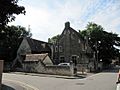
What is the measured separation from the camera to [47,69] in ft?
120

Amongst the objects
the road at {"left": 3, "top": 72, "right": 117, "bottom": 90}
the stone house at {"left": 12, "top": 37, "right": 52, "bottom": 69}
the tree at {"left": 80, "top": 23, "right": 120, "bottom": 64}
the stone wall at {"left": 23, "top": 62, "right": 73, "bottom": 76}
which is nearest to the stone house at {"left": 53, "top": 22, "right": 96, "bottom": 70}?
the stone house at {"left": 12, "top": 37, "right": 52, "bottom": 69}

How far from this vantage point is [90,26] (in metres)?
62.9

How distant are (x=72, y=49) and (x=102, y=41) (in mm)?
12042

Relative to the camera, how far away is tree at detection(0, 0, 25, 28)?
14.5 meters

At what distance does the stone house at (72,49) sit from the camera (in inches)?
1951

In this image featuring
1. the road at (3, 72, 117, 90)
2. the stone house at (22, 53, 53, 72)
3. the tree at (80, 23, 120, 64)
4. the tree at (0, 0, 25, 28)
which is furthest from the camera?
the tree at (80, 23, 120, 64)

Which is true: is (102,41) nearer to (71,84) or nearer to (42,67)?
(42,67)

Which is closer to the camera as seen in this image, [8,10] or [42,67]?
[8,10]

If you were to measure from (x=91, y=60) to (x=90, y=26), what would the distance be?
17117 millimetres

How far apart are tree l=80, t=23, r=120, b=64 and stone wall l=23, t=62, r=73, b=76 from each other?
2359 centimetres

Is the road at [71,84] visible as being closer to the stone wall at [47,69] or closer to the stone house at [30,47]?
the stone wall at [47,69]

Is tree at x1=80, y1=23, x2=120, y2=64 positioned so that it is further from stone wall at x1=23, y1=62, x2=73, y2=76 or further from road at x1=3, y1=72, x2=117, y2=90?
road at x1=3, y1=72, x2=117, y2=90

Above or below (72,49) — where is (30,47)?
above

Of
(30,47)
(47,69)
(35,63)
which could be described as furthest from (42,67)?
(30,47)
